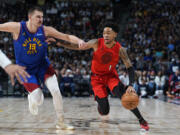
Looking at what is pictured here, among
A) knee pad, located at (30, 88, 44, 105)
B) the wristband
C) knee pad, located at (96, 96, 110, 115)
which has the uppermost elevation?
the wristband

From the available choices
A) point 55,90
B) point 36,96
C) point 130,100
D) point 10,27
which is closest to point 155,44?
point 130,100

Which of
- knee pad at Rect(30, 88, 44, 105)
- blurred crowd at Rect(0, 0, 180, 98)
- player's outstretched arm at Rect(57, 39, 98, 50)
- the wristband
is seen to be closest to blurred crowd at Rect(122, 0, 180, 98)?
blurred crowd at Rect(0, 0, 180, 98)

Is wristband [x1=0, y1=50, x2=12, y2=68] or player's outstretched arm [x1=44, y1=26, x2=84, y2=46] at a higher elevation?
player's outstretched arm [x1=44, y1=26, x2=84, y2=46]

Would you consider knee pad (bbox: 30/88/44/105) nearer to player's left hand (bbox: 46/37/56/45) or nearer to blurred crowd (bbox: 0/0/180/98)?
player's left hand (bbox: 46/37/56/45)

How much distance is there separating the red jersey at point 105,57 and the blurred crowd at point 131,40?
7832mm

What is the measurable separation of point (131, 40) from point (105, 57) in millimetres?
12472

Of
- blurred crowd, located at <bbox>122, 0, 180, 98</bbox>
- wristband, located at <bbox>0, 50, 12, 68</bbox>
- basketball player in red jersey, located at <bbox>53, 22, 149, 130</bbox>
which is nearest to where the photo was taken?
wristband, located at <bbox>0, 50, 12, 68</bbox>

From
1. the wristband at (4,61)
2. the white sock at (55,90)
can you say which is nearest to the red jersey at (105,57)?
the white sock at (55,90)

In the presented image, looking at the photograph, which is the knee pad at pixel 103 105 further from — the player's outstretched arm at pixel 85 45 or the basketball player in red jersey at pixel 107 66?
the player's outstretched arm at pixel 85 45

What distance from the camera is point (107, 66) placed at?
541 cm

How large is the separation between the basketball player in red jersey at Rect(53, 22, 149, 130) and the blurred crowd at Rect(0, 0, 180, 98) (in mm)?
7702

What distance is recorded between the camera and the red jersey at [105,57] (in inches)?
208

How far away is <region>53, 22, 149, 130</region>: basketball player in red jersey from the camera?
5129 mm

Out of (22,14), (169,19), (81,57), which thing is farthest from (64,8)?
(169,19)
